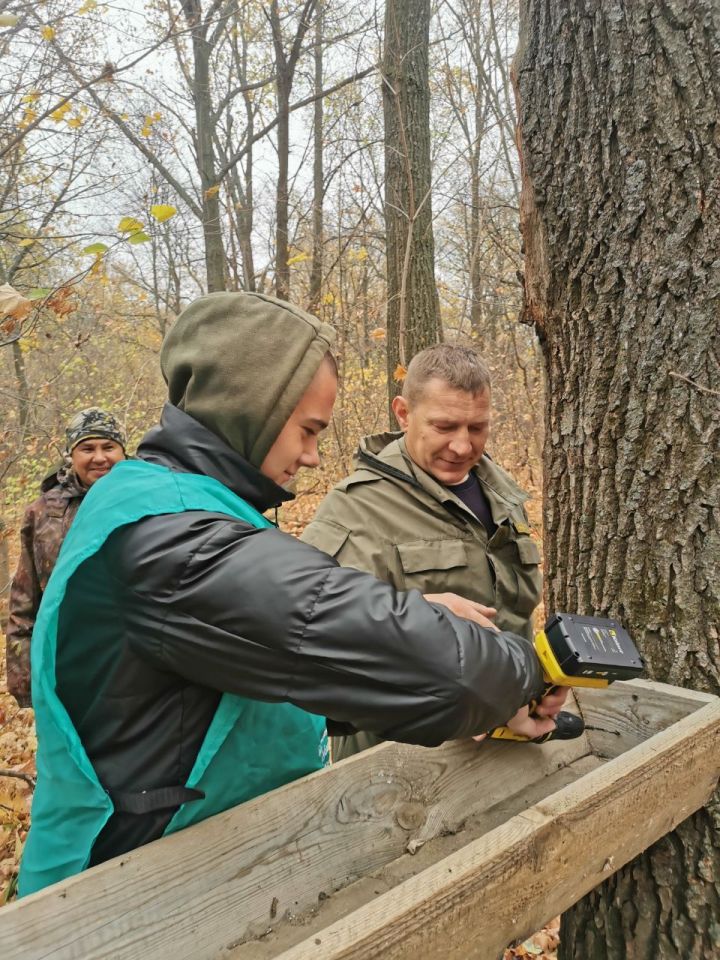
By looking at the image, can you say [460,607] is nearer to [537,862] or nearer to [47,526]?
[537,862]

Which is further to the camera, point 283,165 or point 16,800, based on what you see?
point 283,165

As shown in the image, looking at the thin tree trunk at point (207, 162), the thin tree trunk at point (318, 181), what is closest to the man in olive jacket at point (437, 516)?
the thin tree trunk at point (318, 181)

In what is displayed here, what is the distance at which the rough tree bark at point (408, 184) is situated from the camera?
5.80 meters

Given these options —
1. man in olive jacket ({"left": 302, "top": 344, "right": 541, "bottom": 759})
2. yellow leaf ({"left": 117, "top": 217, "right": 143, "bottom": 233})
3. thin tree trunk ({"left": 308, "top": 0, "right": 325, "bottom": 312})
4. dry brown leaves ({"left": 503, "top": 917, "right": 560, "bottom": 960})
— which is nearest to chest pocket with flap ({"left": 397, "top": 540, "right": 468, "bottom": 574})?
man in olive jacket ({"left": 302, "top": 344, "right": 541, "bottom": 759})

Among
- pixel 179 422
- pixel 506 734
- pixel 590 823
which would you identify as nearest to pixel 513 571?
pixel 506 734

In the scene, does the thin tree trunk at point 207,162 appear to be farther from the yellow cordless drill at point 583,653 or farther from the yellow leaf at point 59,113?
the yellow cordless drill at point 583,653

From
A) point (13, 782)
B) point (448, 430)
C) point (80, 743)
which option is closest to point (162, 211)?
point (448, 430)

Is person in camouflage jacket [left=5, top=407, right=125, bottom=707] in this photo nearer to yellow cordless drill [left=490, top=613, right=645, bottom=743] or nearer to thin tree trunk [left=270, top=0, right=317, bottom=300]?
yellow cordless drill [left=490, top=613, right=645, bottom=743]

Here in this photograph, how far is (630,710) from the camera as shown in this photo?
1.83 meters

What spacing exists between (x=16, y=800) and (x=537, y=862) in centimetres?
332

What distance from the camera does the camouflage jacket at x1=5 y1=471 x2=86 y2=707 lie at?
144 inches

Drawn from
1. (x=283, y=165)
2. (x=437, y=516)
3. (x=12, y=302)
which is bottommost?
(x=437, y=516)

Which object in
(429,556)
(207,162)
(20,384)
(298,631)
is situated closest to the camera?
(298,631)

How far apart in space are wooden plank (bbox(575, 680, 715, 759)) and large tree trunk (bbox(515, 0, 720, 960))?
0.32ft
